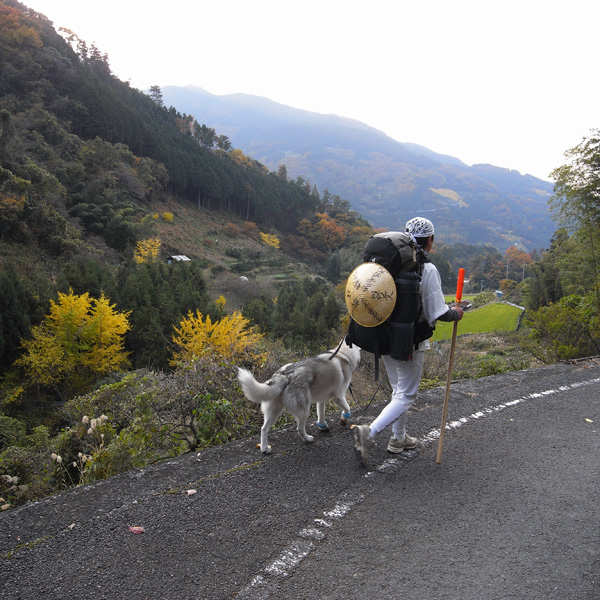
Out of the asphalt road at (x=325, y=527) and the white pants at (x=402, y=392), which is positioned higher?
the white pants at (x=402, y=392)

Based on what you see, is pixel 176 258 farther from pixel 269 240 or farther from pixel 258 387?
pixel 258 387

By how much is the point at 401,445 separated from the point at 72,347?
22.5 m

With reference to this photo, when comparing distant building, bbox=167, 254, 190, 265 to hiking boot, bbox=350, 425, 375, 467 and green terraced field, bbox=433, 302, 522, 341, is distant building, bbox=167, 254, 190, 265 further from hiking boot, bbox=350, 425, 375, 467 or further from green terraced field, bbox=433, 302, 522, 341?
hiking boot, bbox=350, 425, 375, 467

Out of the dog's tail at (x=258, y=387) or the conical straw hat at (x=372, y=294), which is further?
Result: the dog's tail at (x=258, y=387)

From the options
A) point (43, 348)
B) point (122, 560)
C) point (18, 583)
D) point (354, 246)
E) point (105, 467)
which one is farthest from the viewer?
point (354, 246)

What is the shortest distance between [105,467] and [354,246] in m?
79.1

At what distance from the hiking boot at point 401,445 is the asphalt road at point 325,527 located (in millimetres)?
85

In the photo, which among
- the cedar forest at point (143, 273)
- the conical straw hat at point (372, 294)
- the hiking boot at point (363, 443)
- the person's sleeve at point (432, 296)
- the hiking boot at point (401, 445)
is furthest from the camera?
the cedar forest at point (143, 273)

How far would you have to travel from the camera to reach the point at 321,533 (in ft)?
9.36

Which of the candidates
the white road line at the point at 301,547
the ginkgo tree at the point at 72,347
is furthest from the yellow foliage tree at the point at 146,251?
the white road line at the point at 301,547

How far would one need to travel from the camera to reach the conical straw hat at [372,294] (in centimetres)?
341

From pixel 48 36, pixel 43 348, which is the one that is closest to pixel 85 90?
pixel 48 36

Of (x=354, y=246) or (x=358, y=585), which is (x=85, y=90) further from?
(x=358, y=585)

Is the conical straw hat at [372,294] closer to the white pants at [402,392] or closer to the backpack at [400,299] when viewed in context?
the backpack at [400,299]
